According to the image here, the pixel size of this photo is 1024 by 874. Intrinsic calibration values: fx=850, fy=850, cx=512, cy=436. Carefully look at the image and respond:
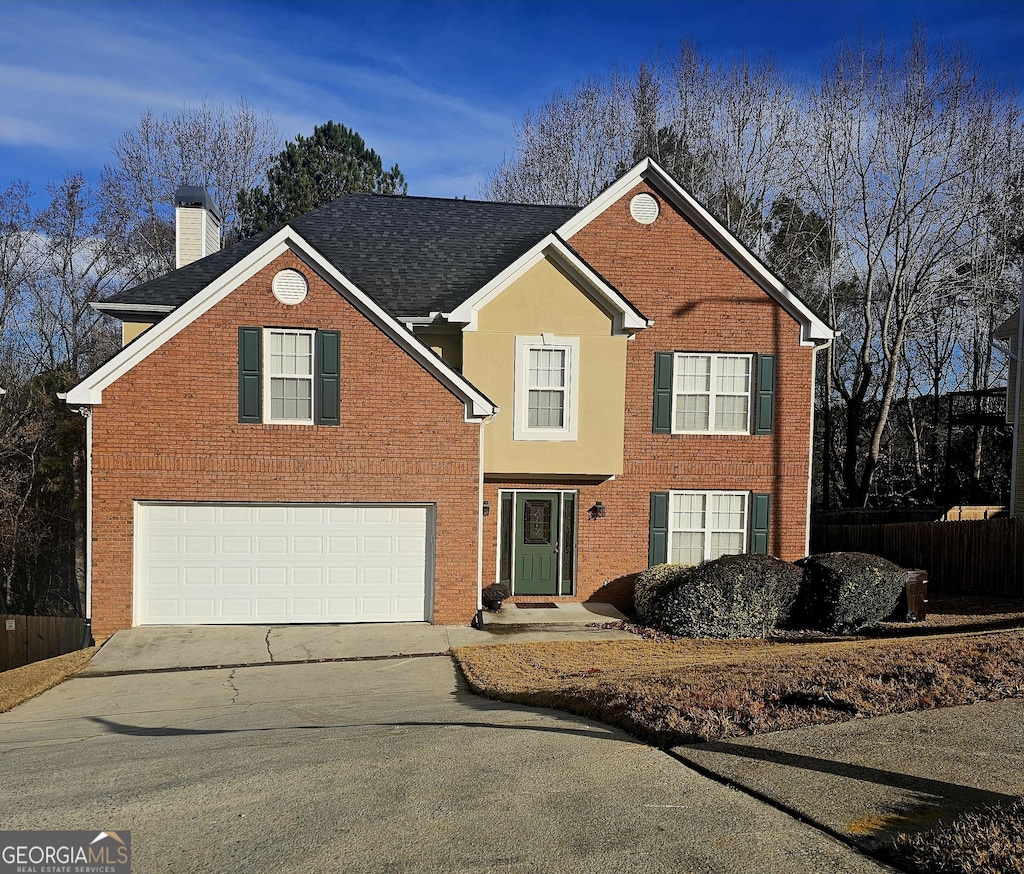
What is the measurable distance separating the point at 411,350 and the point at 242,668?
6.00 m

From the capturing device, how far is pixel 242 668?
12.6 meters

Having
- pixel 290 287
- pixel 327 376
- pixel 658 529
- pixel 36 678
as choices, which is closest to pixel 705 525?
pixel 658 529

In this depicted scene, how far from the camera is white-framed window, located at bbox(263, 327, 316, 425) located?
14906 mm

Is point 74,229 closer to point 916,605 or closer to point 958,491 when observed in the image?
point 916,605

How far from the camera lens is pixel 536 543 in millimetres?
17266

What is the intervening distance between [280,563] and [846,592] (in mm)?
10066

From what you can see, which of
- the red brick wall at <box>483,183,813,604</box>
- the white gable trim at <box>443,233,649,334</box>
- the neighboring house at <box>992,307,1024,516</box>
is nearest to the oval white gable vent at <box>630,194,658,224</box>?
the red brick wall at <box>483,183,813,604</box>

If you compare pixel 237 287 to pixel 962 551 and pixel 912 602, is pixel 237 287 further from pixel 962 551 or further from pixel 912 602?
pixel 962 551

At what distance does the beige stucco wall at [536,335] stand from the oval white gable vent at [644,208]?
2564 millimetres

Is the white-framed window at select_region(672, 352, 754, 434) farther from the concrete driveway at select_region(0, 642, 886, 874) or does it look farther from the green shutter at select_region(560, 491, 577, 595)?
the concrete driveway at select_region(0, 642, 886, 874)

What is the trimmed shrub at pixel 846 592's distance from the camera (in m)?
15.2

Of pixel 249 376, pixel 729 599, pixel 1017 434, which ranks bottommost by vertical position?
pixel 729 599

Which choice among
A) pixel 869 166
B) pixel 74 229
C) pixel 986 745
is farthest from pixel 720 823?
pixel 74 229

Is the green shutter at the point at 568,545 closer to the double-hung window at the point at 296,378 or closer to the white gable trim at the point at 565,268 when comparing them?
the white gable trim at the point at 565,268
